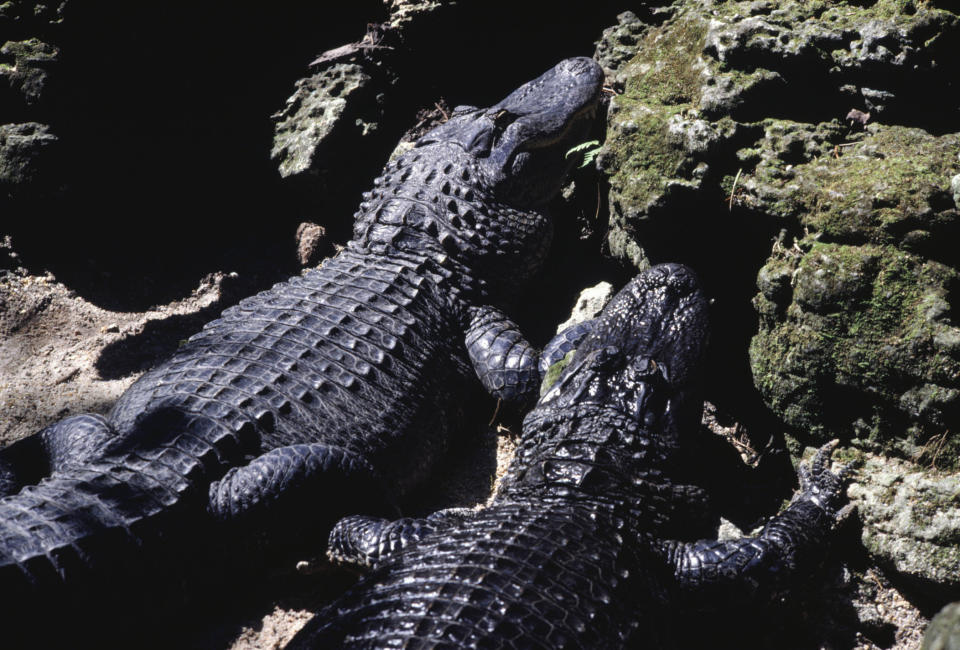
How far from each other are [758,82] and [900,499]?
77.0 inches

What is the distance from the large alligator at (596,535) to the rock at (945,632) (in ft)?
3.45

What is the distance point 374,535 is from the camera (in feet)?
10.0

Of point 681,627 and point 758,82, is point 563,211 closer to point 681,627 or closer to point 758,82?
point 758,82

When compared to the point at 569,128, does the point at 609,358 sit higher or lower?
lower

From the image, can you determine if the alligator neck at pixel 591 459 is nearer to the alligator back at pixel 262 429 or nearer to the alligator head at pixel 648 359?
the alligator head at pixel 648 359

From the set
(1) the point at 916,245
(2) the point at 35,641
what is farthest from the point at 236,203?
(1) the point at 916,245

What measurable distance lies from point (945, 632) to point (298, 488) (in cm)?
248

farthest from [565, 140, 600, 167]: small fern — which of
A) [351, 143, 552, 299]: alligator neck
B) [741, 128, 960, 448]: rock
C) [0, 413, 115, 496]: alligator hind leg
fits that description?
[0, 413, 115, 496]: alligator hind leg

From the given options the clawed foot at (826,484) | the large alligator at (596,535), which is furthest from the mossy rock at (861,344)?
the large alligator at (596,535)

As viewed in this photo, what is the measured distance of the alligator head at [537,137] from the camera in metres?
4.55

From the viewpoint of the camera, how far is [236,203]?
5.89 m

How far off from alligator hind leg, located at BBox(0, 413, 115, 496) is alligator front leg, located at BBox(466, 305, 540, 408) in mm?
1897

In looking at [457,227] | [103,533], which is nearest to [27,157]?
[457,227]

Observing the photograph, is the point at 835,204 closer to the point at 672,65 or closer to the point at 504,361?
the point at 672,65
